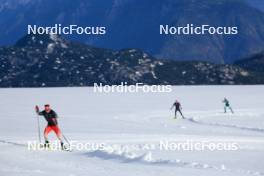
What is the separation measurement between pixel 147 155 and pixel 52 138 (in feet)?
32.9

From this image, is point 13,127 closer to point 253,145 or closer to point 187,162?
point 253,145

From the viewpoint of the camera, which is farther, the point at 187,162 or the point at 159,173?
the point at 187,162

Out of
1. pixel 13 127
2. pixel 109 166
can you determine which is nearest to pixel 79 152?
pixel 109 166

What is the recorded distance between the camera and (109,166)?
1614 centimetres

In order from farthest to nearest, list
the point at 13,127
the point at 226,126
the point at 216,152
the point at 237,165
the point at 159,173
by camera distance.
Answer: the point at 226,126
the point at 13,127
the point at 216,152
the point at 237,165
the point at 159,173

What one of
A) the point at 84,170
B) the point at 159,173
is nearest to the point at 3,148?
the point at 84,170

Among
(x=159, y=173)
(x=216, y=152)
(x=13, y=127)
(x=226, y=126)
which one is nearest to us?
(x=159, y=173)

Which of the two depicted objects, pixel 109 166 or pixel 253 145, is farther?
pixel 253 145

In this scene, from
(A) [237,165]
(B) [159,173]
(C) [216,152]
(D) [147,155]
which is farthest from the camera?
(C) [216,152]

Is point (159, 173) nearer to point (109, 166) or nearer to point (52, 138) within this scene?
point (109, 166)

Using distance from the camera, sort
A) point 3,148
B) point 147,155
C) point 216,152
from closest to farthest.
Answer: point 147,155 < point 216,152 < point 3,148

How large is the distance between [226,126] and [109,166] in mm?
21687

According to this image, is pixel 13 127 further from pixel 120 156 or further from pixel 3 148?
pixel 120 156

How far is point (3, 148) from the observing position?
21.1 meters
